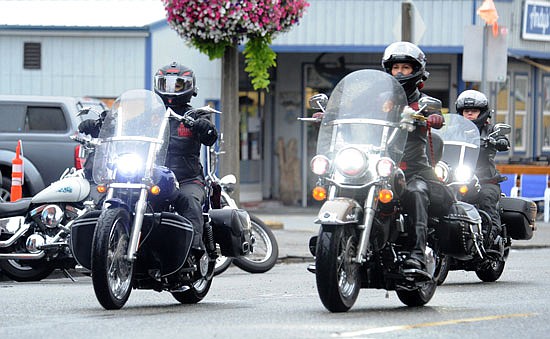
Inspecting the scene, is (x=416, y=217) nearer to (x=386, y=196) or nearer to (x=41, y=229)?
Result: (x=386, y=196)

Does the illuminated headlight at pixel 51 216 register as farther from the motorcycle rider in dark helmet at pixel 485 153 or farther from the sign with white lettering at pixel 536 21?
the sign with white lettering at pixel 536 21

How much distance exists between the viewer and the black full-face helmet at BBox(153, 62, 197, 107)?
10406 mm

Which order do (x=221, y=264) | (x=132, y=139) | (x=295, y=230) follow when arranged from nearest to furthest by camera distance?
(x=132, y=139)
(x=221, y=264)
(x=295, y=230)

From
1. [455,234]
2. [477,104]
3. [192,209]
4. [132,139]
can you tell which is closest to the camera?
[132,139]

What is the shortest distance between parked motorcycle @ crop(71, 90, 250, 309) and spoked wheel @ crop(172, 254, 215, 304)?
0.4 inches

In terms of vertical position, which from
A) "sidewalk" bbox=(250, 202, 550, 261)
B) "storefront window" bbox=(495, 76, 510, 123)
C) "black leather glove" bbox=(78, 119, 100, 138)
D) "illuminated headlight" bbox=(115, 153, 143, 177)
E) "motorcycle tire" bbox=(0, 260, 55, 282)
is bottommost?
"sidewalk" bbox=(250, 202, 550, 261)

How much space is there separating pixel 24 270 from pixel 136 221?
405cm

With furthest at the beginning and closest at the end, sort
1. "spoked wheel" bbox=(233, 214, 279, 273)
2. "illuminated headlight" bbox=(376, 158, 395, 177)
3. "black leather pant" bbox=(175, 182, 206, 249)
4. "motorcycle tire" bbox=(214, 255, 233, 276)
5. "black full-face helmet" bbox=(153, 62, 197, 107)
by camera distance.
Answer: "spoked wheel" bbox=(233, 214, 279, 273) < "motorcycle tire" bbox=(214, 255, 233, 276) < "black full-face helmet" bbox=(153, 62, 197, 107) < "black leather pant" bbox=(175, 182, 206, 249) < "illuminated headlight" bbox=(376, 158, 395, 177)

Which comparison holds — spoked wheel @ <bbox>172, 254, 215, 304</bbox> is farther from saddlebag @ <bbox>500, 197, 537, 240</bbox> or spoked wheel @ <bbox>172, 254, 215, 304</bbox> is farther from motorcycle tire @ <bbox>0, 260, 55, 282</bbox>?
saddlebag @ <bbox>500, 197, 537, 240</bbox>

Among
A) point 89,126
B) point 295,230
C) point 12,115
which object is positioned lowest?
point 295,230

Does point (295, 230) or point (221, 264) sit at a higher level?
point (221, 264)

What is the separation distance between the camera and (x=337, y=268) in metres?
8.73

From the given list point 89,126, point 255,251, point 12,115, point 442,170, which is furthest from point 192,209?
point 12,115

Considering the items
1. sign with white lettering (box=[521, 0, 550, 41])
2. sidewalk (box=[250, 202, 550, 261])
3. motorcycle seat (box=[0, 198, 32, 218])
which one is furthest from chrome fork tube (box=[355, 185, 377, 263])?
sign with white lettering (box=[521, 0, 550, 41])
